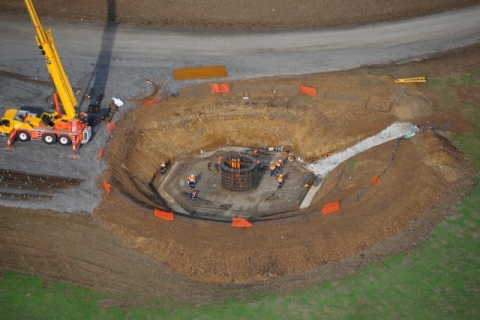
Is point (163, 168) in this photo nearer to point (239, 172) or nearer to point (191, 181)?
point (191, 181)

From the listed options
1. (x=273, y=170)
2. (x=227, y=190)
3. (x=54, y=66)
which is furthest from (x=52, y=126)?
(x=273, y=170)

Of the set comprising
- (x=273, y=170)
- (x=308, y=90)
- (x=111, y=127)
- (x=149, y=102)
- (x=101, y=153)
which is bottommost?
(x=101, y=153)

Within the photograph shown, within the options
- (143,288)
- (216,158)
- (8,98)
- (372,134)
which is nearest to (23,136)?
(8,98)

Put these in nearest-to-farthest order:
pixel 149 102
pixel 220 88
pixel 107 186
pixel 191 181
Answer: pixel 107 186, pixel 191 181, pixel 149 102, pixel 220 88

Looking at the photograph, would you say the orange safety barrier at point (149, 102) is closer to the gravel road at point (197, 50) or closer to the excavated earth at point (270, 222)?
the excavated earth at point (270, 222)

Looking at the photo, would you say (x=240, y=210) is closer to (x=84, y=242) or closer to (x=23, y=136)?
(x=84, y=242)

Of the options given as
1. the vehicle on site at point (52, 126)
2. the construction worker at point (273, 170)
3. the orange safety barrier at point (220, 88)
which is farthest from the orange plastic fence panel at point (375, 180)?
the vehicle on site at point (52, 126)

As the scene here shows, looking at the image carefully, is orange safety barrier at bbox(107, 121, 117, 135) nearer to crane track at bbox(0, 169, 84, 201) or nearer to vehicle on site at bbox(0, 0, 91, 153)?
vehicle on site at bbox(0, 0, 91, 153)

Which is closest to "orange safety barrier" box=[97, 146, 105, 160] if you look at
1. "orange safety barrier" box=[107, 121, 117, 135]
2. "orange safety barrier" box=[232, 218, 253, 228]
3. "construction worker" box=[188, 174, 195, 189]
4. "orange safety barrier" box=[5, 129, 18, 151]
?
"orange safety barrier" box=[107, 121, 117, 135]
